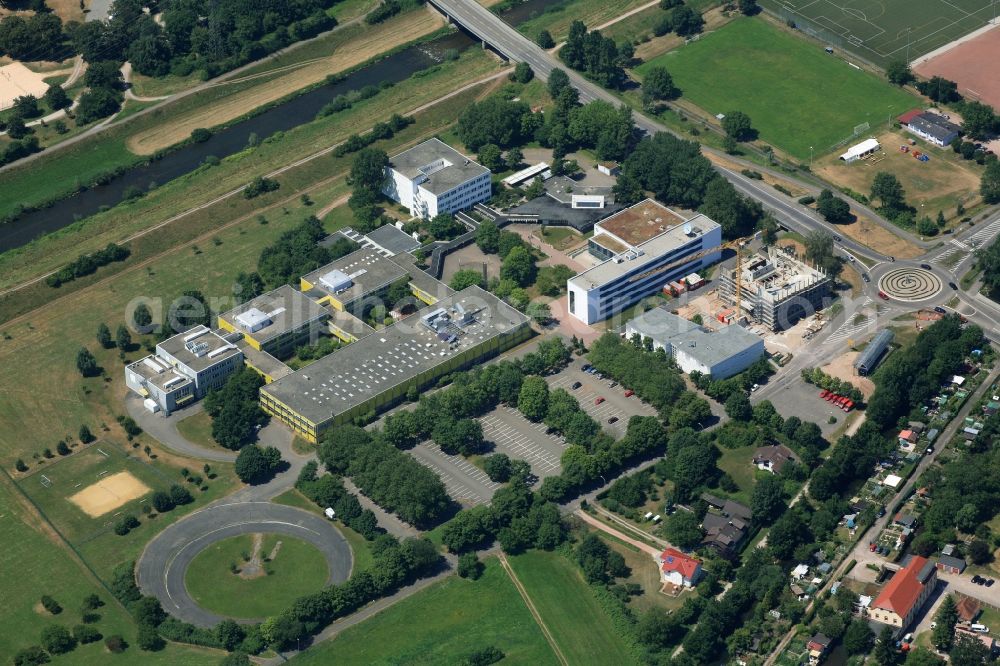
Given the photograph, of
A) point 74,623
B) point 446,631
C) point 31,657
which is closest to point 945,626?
point 446,631

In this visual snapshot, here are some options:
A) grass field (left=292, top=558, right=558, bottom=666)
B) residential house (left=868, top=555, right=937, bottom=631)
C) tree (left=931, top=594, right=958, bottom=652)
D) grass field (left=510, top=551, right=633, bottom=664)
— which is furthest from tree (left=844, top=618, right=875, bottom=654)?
grass field (left=292, top=558, right=558, bottom=666)

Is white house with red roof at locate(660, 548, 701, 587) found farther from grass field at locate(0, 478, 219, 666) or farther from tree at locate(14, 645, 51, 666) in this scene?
tree at locate(14, 645, 51, 666)

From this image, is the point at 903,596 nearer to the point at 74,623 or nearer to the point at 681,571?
the point at 681,571

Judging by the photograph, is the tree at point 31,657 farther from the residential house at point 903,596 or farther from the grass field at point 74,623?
the residential house at point 903,596

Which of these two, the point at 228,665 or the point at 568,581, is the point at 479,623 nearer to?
the point at 568,581

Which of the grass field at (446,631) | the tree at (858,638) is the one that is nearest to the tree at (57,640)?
the grass field at (446,631)

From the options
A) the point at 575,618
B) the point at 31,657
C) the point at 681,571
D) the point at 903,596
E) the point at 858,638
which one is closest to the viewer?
the point at 858,638
